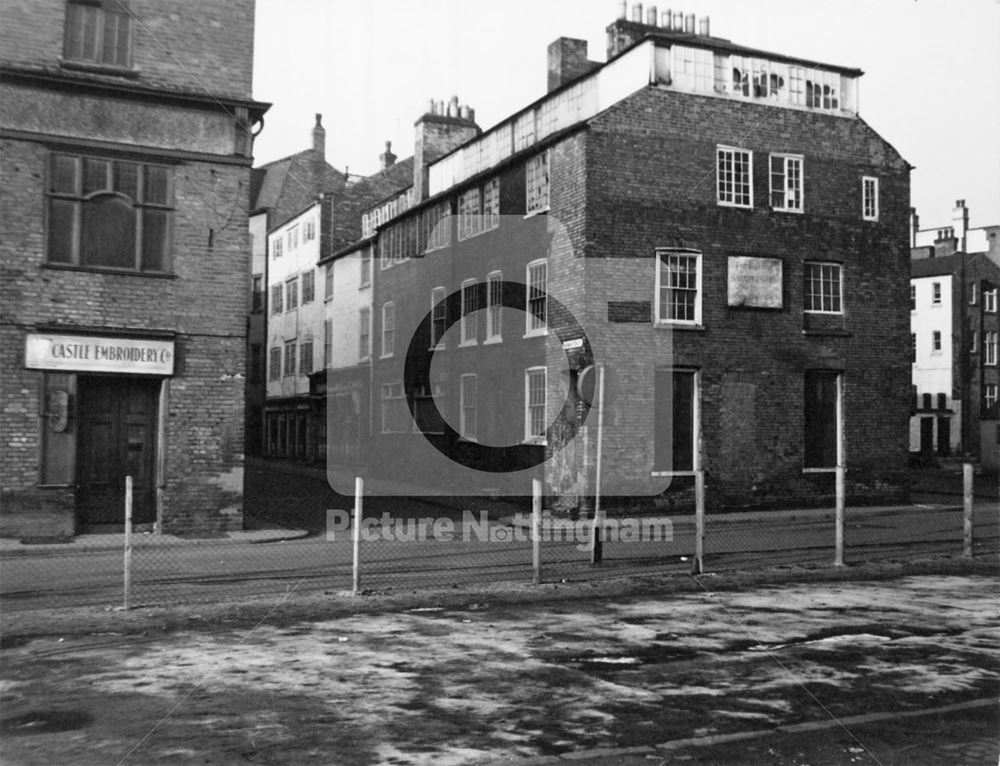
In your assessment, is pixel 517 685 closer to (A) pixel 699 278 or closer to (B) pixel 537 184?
(A) pixel 699 278

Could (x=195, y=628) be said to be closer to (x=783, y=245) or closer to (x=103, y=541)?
(x=103, y=541)

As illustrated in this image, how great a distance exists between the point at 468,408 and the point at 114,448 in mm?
12455

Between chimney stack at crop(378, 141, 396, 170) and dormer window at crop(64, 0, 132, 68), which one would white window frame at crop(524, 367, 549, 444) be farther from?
chimney stack at crop(378, 141, 396, 170)

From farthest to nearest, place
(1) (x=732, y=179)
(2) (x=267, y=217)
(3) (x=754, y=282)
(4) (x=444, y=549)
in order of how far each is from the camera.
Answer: (2) (x=267, y=217)
(3) (x=754, y=282)
(1) (x=732, y=179)
(4) (x=444, y=549)

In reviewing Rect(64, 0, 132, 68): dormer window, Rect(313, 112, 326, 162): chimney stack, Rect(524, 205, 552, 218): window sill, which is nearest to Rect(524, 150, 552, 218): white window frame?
Rect(524, 205, 552, 218): window sill

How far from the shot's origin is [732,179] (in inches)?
912

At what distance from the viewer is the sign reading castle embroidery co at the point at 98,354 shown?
16562mm

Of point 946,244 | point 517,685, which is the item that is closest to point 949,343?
point 946,244

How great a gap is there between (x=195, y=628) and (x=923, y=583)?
9338mm

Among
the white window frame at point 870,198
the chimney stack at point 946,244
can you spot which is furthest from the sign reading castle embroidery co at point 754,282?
the chimney stack at point 946,244

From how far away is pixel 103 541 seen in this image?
16.4m

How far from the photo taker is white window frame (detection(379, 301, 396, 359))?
34.9 meters

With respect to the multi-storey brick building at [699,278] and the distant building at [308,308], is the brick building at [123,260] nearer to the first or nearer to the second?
the multi-storey brick building at [699,278]

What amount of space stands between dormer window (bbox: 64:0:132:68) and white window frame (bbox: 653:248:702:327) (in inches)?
477
